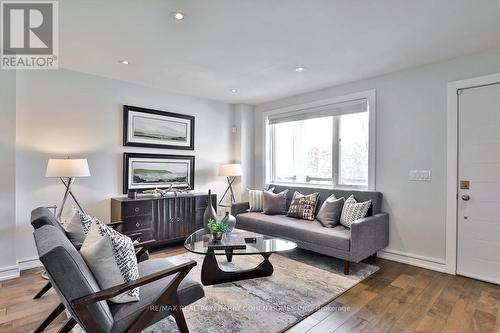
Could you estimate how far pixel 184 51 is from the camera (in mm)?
2953

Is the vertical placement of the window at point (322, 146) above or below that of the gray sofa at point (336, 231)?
above

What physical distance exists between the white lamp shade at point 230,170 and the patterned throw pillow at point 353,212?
2.06 meters

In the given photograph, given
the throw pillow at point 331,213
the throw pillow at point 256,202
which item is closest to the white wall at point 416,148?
the throw pillow at point 331,213

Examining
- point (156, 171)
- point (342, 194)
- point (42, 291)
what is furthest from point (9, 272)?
point (342, 194)

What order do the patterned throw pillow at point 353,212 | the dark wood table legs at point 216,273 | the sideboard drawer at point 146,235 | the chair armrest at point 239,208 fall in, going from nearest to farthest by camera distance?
the dark wood table legs at point 216,273
the patterned throw pillow at point 353,212
the sideboard drawer at point 146,235
the chair armrest at point 239,208

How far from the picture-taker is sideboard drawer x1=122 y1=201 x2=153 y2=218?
→ 3612 mm

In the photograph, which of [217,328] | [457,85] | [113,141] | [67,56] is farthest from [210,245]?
[457,85]

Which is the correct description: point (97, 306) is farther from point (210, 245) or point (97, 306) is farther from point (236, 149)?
point (236, 149)

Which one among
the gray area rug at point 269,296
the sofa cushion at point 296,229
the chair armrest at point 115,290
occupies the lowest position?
the gray area rug at point 269,296

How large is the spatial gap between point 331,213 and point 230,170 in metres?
2.03

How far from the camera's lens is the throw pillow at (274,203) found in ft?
14.3

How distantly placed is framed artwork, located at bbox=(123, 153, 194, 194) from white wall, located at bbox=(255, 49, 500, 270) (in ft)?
10.2

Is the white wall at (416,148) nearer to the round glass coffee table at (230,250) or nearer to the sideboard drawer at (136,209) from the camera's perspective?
the round glass coffee table at (230,250)

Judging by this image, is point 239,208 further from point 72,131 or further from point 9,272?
point 9,272
